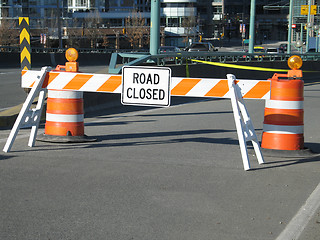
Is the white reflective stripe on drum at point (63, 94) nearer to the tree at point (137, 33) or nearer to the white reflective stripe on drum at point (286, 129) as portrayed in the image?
the white reflective stripe on drum at point (286, 129)

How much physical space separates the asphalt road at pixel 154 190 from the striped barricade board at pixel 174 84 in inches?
35.8

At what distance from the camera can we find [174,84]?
8.73m

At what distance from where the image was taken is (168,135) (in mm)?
10820

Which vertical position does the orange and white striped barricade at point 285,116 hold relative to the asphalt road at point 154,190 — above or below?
above

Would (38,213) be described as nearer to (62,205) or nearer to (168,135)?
(62,205)

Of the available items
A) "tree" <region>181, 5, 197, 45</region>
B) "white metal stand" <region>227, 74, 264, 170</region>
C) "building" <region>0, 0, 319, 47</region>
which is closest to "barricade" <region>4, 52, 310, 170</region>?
"white metal stand" <region>227, 74, 264, 170</region>

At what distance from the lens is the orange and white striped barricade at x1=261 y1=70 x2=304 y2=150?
8.87 metres

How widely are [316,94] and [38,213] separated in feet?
57.7

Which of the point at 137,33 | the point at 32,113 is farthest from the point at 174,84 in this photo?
the point at 137,33

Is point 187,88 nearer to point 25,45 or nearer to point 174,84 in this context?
point 174,84

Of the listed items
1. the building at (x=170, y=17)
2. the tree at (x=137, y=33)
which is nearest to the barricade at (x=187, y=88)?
the building at (x=170, y=17)

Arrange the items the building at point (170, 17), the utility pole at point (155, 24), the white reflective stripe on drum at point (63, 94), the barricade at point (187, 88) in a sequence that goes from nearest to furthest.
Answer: the barricade at point (187, 88), the white reflective stripe on drum at point (63, 94), the utility pole at point (155, 24), the building at point (170, 17)

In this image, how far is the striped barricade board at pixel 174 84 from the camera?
8.66 meters

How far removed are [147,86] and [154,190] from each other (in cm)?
236
